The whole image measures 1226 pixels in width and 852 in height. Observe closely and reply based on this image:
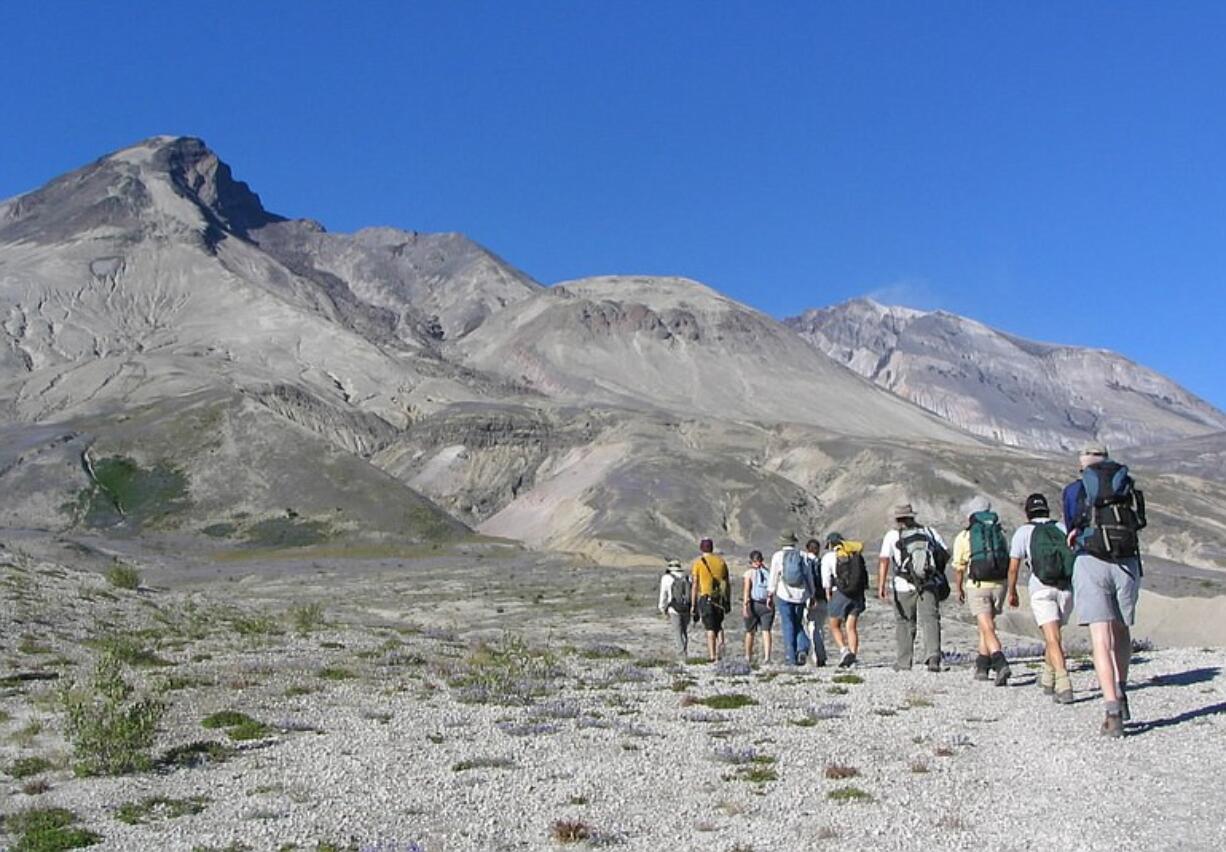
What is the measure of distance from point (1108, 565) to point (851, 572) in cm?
775

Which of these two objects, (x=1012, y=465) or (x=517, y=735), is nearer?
(x=517, y=735)

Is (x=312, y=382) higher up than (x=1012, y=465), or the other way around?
(x=312, y=382)

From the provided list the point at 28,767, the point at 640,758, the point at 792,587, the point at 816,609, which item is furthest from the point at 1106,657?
the point at 28,767

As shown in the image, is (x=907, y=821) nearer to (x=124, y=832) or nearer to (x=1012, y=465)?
(x=124, y=832)

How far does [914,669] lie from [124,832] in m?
11.2

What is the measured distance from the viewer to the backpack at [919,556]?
1595cm

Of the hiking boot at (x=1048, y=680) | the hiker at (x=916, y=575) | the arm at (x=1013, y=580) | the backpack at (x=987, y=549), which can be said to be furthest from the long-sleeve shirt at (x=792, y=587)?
the arm at (x=1013, y=580)

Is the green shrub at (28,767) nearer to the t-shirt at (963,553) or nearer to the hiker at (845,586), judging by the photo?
the t-shirt at (963,553)

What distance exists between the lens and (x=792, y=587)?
19.0 m

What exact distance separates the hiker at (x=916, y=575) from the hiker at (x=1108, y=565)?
188 inches

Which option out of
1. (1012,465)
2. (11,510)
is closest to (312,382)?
(11,510)

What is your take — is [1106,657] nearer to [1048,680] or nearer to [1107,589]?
[1107,589]

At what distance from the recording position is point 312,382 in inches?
6708

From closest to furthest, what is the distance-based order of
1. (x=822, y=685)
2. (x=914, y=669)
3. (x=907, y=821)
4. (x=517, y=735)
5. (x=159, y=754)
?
(x=907, y=821), (x=159, y=754), (x=517, y=735), (x=822, y=685), (x=914, y=669)
